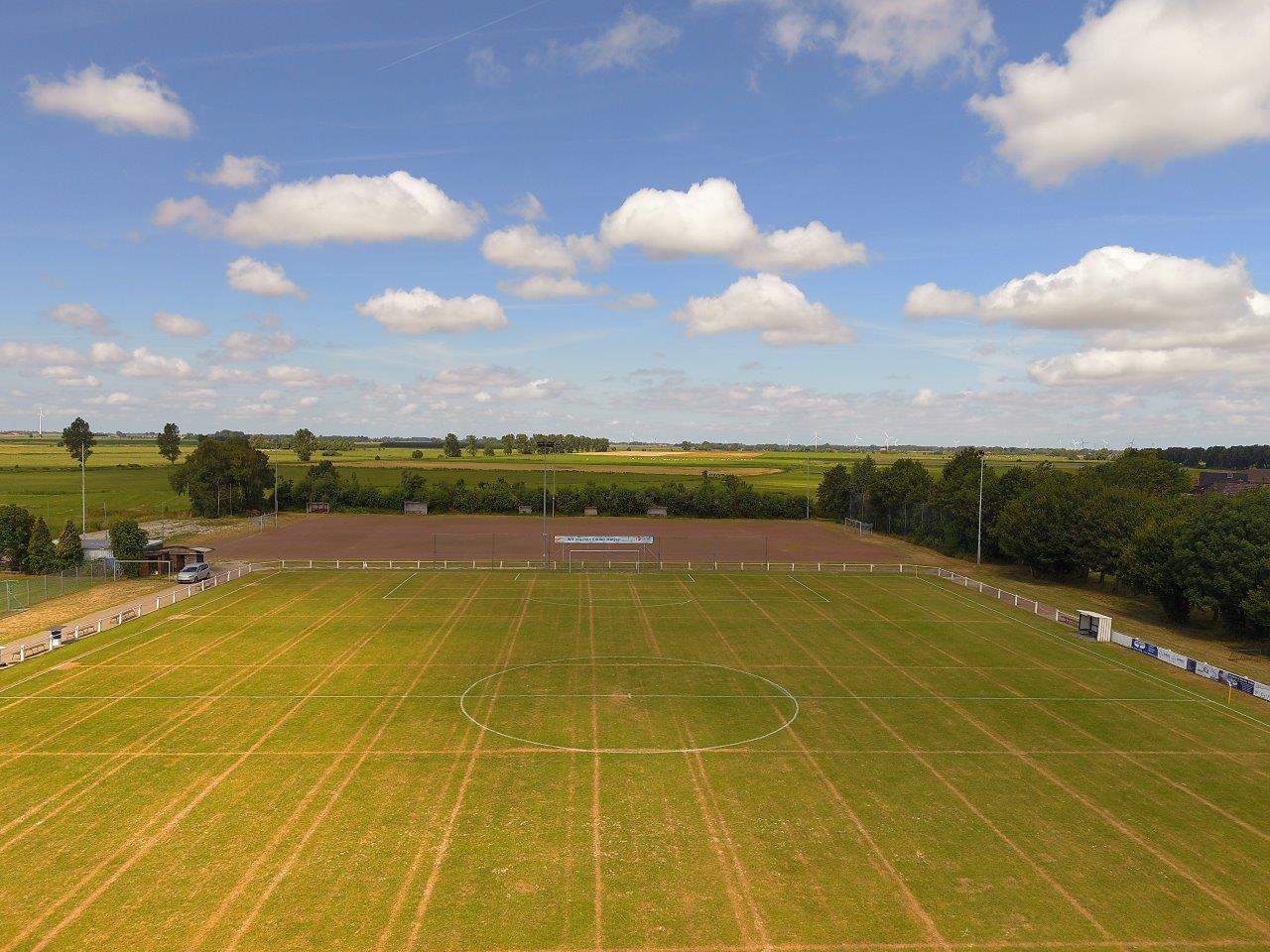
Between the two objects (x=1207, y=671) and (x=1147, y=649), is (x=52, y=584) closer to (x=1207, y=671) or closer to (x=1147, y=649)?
(x=1147, y=649)

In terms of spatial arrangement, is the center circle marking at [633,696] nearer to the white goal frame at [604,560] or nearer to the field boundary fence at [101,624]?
the field boundary fence at [101,624]

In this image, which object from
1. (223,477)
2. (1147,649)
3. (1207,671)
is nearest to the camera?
(1207,671)

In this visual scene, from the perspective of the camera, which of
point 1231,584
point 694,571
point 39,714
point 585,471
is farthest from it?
point 585,471

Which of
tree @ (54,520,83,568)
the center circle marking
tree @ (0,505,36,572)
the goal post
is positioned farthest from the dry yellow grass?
the goal post

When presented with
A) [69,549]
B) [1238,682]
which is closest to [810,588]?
[1238,682]

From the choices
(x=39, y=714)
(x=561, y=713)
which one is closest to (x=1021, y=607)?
(x=561, y=713)

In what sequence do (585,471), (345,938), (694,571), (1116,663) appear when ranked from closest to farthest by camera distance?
(345,938) < (1116,663) < (694,571) < (585,471)

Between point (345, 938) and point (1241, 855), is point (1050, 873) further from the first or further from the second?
point (345, 938)
